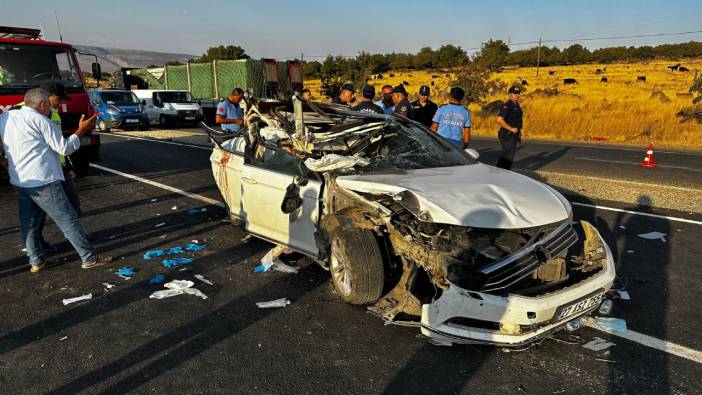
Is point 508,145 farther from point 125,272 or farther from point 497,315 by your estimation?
point 125,272

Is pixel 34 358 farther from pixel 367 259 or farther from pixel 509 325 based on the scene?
pixel 509 325

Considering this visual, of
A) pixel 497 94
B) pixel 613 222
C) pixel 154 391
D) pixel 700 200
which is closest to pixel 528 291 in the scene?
pixel 154 391

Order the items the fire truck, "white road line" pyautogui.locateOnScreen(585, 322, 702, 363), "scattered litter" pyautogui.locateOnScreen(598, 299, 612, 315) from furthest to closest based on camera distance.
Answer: the fire truck → "scattered litter" pyautogui.locateOnScreen(598, 299, 612, 315) → "white road line" pyautogui.locateOnScreen(585, 322, 702, 363)

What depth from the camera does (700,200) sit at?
25.4 ft

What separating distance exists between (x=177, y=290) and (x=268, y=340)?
1.30 m

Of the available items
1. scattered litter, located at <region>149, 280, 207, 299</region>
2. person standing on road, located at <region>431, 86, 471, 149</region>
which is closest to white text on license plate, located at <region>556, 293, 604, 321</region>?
scattered litter, located at <region>149, 280, 207, 299</region>

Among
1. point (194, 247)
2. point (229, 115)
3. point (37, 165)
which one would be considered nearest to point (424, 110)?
point (229, 115)

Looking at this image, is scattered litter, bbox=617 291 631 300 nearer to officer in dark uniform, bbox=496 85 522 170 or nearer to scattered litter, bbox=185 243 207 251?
scattered litter, bbox=185 243 207 251

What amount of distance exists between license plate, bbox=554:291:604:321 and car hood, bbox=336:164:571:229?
577 mm

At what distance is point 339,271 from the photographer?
4.02 m

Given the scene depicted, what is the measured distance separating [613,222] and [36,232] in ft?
22.1

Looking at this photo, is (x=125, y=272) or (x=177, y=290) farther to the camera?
(x=125, y=272)

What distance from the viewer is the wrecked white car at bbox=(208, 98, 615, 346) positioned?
3.11 metres

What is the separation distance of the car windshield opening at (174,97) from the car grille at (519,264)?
2162 cm
